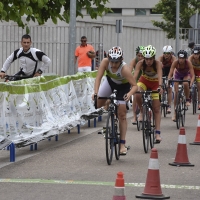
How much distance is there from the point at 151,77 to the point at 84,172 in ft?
13.3

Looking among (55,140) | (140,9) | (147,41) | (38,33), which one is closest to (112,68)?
(55,140)

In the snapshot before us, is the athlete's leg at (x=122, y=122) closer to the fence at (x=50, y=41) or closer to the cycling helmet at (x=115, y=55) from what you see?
the cycling helmet at (x=115, y=55)

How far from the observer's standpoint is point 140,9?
2456 inches

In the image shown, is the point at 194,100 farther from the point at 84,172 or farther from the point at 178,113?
the point at 84,172

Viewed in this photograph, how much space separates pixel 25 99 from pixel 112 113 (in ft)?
5.41

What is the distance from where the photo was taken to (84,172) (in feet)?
34.9

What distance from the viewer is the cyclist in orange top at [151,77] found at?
13578 mm

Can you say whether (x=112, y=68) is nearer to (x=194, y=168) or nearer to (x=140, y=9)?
(x=194, y=168)

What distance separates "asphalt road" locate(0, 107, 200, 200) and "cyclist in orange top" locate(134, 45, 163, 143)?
0.57 metres

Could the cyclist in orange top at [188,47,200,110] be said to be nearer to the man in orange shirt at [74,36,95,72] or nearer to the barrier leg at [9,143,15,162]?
the man in orange shirt at [74,36,95,72]

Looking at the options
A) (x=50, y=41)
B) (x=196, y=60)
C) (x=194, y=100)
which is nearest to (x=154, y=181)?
(x=196, y=60)

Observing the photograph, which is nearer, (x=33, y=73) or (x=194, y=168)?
(x=194, y=168)

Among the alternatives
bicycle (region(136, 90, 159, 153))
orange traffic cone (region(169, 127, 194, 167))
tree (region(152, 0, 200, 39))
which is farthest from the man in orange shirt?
tree (region(152, 0, 200, 39))

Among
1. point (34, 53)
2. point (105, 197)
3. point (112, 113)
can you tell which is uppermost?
point (34, 53)
